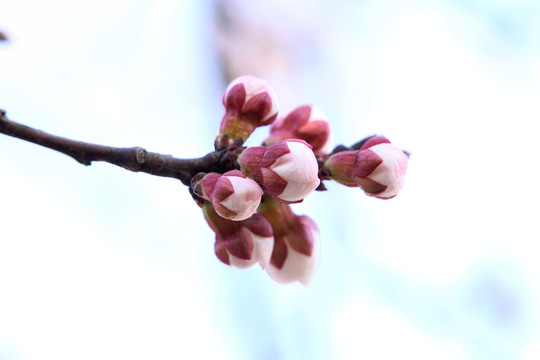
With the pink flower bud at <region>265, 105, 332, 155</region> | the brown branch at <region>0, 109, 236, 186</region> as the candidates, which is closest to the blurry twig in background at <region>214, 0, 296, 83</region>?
the pink flower bud at <region>265, 105, 332, 155</region>

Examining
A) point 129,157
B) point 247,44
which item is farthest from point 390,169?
point 247,44

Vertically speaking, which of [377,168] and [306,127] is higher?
[306,127]

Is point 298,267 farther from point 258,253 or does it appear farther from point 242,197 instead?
point 242,197

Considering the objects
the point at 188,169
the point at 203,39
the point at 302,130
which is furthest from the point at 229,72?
the point at 188,169

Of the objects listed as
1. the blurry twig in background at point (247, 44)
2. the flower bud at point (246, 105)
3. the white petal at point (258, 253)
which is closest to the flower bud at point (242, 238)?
the white petal at point (258, 253)

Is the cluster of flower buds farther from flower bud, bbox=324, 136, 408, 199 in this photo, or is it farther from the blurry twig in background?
the blurry twig in background

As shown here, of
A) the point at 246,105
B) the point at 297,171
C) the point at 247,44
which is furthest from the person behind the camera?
the point at 247,44

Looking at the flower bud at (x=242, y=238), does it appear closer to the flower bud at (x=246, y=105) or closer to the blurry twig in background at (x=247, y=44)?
Answer: the flower bud at (x=246, y=105)
